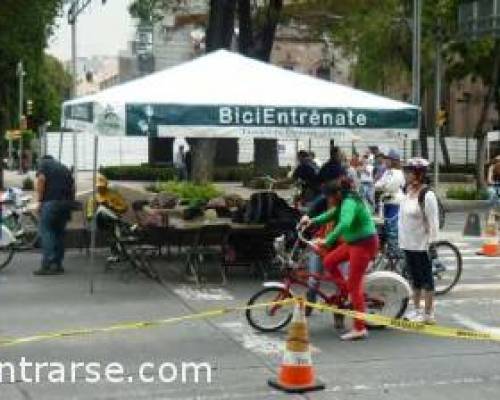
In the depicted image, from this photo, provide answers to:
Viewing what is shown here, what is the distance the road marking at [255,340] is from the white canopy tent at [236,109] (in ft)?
12.0

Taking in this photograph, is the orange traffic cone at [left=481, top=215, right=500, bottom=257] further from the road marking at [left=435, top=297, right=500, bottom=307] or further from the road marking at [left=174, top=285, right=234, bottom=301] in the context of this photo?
the road marking at [left=174, top=285, right=234, bottom=301]

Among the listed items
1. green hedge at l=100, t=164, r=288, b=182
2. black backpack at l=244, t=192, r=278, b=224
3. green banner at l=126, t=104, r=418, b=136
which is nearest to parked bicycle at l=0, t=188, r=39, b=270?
green banner at l=126, t=104, r=418, b=136

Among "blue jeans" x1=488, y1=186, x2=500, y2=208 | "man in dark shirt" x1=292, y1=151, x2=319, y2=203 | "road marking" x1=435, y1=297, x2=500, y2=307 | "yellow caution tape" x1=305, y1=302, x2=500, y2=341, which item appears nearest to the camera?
"yellow caution tape" x1=305, y1=302, x2=500, y2=341

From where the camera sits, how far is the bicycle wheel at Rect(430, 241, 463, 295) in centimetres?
1330

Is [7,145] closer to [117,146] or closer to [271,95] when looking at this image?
[117,146]

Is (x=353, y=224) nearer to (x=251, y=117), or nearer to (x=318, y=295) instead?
(x=318, y=295)

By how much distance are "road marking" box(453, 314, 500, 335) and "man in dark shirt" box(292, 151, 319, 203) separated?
507cm

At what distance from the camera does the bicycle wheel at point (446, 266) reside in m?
13.3

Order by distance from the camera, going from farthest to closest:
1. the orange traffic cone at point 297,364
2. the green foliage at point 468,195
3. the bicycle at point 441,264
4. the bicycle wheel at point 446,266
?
the green foliage at point 468,195
the bicycle wheel at point 446,266
the bicycle at point 441,264
the orange traffic cone at point 297,364

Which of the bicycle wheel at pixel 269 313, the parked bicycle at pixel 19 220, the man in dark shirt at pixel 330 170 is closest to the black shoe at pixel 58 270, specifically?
the parked bicycle at pixel 19 220

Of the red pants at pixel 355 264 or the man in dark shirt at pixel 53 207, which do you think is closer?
the red pants at pixel 355 264

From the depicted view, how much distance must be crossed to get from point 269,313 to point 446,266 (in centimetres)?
416

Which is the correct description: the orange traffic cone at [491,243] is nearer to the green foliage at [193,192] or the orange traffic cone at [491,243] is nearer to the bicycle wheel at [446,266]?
the bicycle wheel at [446,266]
